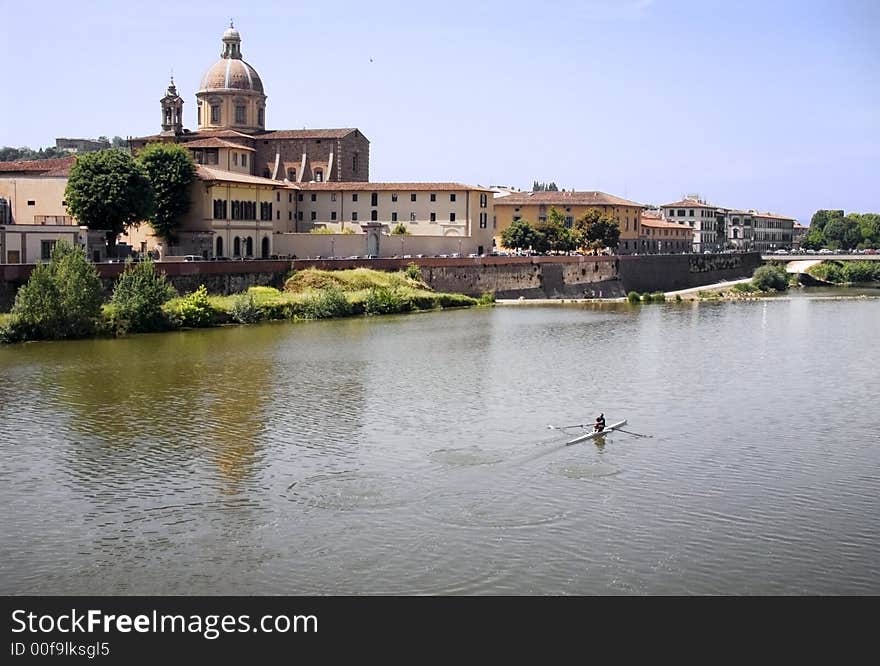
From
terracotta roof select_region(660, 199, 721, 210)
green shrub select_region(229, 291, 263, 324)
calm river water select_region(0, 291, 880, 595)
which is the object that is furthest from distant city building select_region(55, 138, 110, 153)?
calm river water select_region(0, 291, 880, 595)

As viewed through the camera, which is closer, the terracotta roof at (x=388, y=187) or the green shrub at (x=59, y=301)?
the green shrub at (x=59, y=301)

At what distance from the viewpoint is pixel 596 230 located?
300ft

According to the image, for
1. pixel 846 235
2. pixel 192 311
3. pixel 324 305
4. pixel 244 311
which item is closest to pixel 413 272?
pixel 324 305

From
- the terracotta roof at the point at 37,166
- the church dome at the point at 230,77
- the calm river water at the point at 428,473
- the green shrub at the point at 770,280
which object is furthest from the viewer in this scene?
the green shrub at the point at 770,280

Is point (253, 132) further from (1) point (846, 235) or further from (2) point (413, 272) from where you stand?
(1) point (846, 235)

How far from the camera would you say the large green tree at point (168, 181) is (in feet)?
200

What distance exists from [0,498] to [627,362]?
24.6 metres

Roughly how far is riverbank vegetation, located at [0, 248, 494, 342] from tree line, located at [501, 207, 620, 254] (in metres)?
21.3

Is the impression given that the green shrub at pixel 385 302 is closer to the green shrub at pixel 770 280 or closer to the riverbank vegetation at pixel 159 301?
the riverbank vegetation at pixel 159 301

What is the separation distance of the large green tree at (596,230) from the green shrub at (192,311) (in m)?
45.8

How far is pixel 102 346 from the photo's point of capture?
42.2 m

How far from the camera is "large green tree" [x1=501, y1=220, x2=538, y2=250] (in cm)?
8375

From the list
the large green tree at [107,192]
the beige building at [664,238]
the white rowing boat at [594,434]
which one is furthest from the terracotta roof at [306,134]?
the white rowing boat at [594,434]
